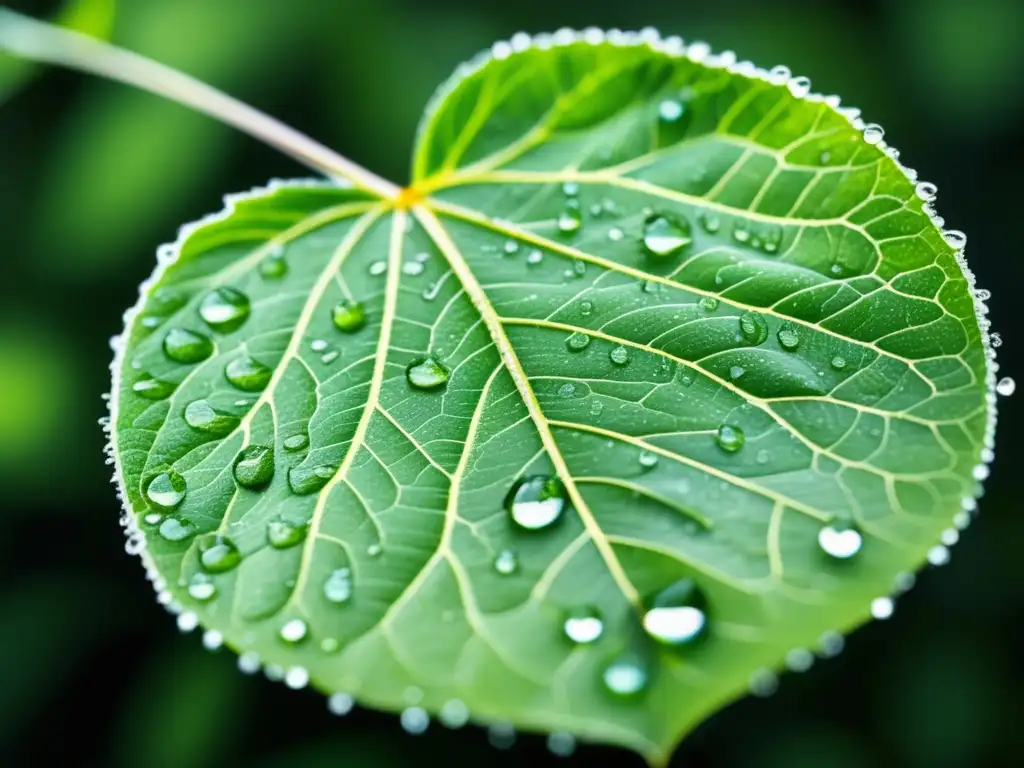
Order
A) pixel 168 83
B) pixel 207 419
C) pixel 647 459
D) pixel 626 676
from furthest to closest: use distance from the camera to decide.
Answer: pixel 168 83 < pixel 207 419 < pixel 647 459 < pixel 626 676

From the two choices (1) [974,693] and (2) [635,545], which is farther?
(1) [974,693]

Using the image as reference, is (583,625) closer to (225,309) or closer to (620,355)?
(620,355)

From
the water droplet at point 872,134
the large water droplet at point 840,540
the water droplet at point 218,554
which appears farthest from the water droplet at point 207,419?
the water droplet at point 872,134

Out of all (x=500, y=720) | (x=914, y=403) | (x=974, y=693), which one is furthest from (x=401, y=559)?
(x=974, y=693)

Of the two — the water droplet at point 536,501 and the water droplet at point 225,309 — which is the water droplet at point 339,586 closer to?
the water droplet at point 536,501

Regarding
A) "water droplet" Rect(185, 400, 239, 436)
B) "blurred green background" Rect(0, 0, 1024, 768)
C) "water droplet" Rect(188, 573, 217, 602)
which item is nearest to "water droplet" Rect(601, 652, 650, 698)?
"water droplet" Rect(188, 573, 217, 602)

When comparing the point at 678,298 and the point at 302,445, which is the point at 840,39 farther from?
the point at 302,445

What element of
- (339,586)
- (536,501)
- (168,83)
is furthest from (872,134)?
(168,83)

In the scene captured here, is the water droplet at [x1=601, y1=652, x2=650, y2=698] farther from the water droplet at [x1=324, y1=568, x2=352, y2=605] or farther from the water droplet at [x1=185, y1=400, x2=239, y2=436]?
the water droplet at [x1=185, y1=400, x2=239, y2=436]
